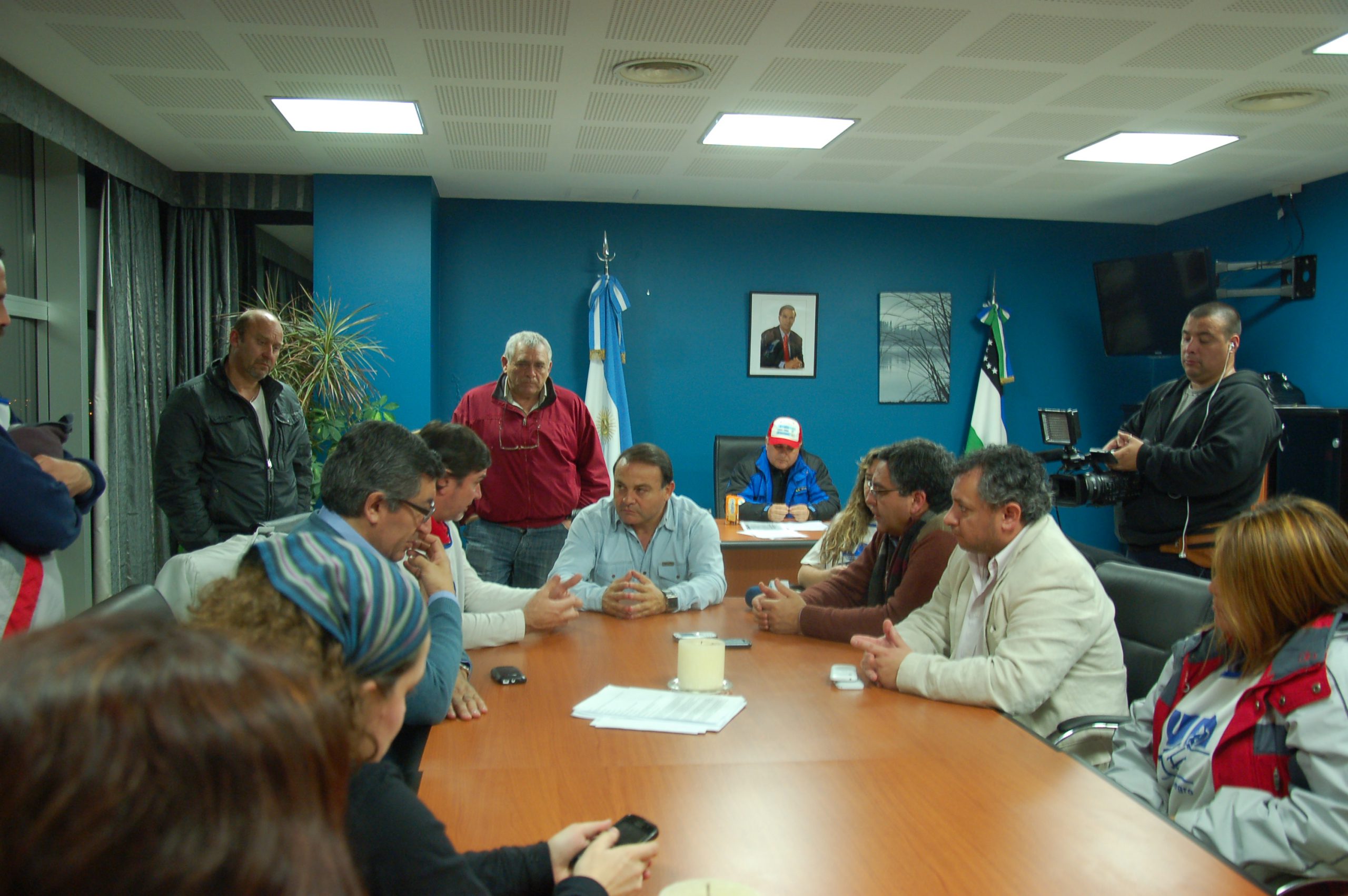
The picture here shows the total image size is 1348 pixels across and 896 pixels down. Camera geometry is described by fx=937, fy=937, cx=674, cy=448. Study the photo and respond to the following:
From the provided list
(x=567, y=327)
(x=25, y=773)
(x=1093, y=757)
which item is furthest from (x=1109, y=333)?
(x=25, y=773)

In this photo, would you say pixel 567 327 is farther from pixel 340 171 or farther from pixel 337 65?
pixel 337 65

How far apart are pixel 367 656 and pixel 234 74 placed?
12.4 feet

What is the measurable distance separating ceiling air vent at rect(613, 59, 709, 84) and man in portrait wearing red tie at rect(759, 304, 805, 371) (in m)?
2.90

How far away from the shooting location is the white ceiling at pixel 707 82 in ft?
10.8

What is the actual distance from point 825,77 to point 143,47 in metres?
2.70

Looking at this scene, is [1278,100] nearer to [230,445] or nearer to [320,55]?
[320,55]

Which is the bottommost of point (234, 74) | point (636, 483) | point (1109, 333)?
point (636, 483)

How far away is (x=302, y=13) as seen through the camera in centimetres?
329

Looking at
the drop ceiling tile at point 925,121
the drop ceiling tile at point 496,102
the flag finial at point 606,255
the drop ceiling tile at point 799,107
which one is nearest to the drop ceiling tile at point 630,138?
the drop ceiling tile at point 496,102

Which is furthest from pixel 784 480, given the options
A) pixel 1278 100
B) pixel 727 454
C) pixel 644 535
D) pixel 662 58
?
pixel 1278 100

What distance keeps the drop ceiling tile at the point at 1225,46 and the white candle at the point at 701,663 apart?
298 centimetres

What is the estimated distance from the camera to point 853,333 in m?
6.85

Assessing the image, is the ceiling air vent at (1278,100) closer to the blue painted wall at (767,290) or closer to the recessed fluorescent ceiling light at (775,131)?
the recessed fluorescent ceiling light at (775,131)

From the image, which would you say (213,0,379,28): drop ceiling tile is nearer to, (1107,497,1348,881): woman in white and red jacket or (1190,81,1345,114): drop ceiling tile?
(1107,497,1348,881): woman in white and red jacket
